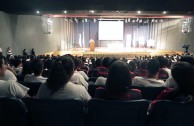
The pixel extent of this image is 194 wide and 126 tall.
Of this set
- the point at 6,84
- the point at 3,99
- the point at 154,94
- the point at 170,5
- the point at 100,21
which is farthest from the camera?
the point at 100,21

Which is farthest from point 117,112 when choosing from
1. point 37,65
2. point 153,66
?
point 37,65

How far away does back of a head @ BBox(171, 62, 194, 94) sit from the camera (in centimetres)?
187

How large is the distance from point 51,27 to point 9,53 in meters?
6.18

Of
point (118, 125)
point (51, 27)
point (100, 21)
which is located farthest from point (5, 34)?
point (100, 21)

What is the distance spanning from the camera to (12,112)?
6.21 ft

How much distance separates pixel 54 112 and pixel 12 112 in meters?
0.42

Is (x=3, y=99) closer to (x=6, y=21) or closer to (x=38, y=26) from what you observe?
(x=6, y=21)

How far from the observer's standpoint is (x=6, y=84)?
89.1 inches

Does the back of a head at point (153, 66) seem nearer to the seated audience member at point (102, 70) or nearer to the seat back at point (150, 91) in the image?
the seat back at point (150, 91)

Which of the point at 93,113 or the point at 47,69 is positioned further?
the point at 47,69

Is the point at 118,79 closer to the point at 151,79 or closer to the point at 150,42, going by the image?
the point at 151,79

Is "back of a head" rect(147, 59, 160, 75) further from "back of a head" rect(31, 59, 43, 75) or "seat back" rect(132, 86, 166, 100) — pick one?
"back of a head" rect(31, 59, 43, 75)

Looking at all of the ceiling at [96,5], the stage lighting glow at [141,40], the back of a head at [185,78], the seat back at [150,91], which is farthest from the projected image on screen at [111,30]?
the back of a head at [185,78]

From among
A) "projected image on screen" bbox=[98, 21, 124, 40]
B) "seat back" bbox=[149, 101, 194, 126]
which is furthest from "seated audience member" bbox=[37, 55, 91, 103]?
"projected image on screen" bbox=[98, 21, 124, 40]
